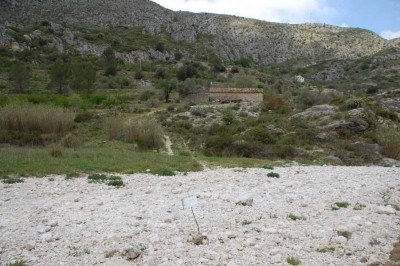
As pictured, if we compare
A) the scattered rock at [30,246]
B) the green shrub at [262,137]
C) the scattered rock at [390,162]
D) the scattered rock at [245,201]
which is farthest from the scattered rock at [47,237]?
the scattered rock at [390,162]

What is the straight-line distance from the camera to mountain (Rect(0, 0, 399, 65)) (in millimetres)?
112438

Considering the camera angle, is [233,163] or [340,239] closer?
[340,239]

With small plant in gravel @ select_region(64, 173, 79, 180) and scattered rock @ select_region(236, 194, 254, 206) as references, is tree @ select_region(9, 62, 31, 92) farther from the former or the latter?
scattered rock @ select_region(236, 194, 254, 206)

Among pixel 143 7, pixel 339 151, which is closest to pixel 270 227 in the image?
pixel 339 151

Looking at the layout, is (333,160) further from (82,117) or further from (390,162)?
(82,117)

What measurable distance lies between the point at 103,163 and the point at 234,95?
42525 mm

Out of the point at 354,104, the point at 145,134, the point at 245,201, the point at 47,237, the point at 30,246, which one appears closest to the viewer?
the point at 30,246

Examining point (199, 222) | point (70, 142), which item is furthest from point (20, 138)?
point (199, 222)

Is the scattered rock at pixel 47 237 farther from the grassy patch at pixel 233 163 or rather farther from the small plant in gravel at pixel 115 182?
the grassy patch at pixel 233 163

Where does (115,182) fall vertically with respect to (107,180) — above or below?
above

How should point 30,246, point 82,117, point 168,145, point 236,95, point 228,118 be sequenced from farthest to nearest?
point 236,95 < point 228,118 < point 82,117 < point 168,145 < point 30,246

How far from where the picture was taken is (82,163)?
17.5 meters

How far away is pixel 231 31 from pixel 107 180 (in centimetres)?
11504

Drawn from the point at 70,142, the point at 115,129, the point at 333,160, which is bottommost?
the point at 70,142
